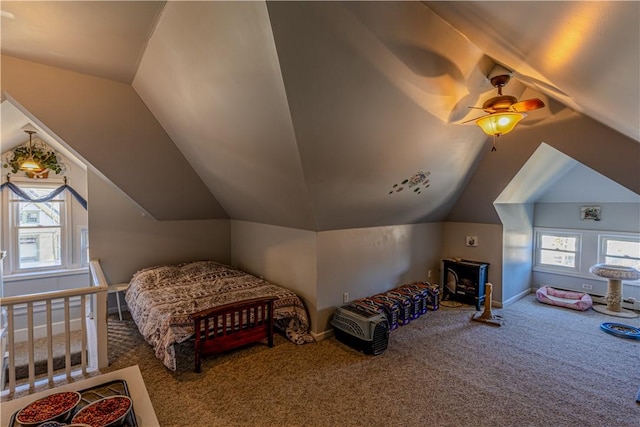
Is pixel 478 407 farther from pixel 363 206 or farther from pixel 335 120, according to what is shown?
pixel 335 120

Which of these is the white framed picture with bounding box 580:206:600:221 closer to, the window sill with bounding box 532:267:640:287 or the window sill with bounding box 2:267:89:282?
the window sill with bounding box 532:267:640:287

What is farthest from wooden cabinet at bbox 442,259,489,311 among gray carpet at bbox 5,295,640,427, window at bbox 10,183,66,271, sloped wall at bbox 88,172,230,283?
window at bbox 10,183,66,271

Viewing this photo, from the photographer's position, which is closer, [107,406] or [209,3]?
[107,406]

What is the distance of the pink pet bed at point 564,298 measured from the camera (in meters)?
4.55

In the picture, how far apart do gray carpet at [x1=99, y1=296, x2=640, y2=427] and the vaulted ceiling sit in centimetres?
157

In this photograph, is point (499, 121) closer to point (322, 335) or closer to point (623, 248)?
point (322, 335)

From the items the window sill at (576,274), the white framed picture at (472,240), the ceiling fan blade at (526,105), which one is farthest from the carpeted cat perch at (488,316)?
the ceiling fan blade at (526,105)

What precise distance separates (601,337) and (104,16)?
5867 millimetres

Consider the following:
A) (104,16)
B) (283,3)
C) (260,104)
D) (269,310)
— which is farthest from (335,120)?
(269,310)

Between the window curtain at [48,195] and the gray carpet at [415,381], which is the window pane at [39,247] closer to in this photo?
the window curtain at [48,195]

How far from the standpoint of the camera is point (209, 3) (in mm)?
1790

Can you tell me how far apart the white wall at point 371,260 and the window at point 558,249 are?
74.0 inches

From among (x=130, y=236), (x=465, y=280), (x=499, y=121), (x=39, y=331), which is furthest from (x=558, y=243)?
(x=39, y=331)

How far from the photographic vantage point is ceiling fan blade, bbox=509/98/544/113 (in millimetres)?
2182
